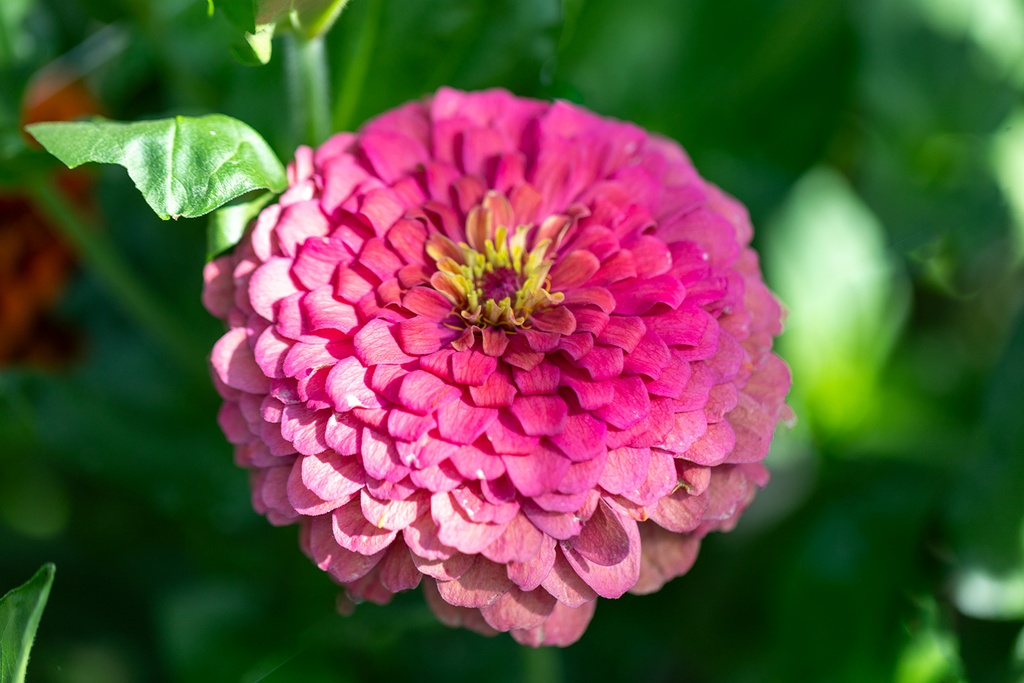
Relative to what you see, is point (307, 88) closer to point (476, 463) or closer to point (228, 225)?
point (228, 225)

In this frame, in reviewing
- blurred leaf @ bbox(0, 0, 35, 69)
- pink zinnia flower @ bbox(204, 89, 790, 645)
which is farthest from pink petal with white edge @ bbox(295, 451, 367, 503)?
blurred leaf @ bbox(0, 0, 35, 69)

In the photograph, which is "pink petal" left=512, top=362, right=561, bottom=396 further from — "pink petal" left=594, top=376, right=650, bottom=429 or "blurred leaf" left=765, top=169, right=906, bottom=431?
Answer: "blurred leaf" left=765, top=169, right=906, bottom=431

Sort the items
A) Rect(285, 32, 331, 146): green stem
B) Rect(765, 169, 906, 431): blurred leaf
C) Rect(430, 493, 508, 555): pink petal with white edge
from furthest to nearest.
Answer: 1. Rect(765, 169, 906, 431): blurred leaf
2. Rect(285, 32, 331, 146): green stem
3. Rect(430, 493, 508, 555): pink petal with white edge

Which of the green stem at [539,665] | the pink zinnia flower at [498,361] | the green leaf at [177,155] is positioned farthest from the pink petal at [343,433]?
the green stem at [539,665]

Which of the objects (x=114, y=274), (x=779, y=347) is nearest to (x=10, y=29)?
(x=114, y=274)

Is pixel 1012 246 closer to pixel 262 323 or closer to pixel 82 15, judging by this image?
pixel 262 323

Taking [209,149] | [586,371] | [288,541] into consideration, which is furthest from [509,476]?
[288,541]

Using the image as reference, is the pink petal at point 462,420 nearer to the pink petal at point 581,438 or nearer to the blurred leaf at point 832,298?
the pink petal at point 581,438
